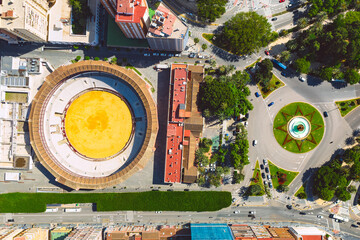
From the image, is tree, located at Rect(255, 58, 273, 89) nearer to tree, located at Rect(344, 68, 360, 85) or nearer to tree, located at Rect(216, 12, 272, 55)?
tree, located at Rect(216, 12, 272, 55)

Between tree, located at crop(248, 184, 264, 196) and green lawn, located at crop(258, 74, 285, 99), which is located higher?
green lawn, located at crop(258, 74, 285, 99)

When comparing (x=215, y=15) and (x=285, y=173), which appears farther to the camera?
Answer: (x=285, y=173)

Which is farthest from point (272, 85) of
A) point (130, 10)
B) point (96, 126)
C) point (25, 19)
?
point (25, 19)

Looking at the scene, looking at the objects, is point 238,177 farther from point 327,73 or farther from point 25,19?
point 25,19

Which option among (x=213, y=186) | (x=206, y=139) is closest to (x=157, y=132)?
(x=206, y=139)

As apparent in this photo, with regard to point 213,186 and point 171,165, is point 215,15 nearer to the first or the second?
point 171,165

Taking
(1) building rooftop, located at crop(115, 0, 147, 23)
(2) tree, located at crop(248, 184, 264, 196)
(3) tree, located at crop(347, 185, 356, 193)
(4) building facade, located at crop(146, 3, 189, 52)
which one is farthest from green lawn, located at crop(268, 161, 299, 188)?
(1) building rooftop, located at crop(115, 0, 147, 23)
